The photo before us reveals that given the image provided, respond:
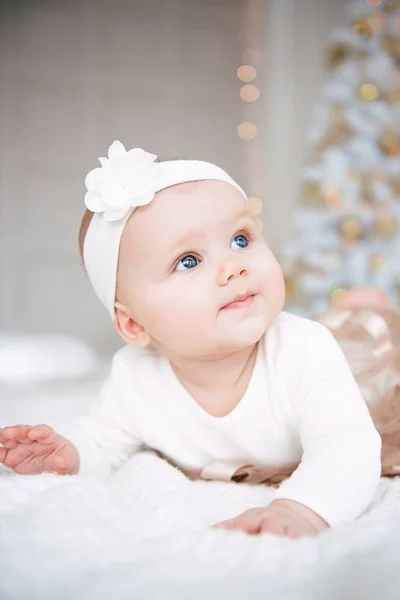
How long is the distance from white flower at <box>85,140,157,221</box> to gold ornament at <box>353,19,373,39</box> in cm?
229

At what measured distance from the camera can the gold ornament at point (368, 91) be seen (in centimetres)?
296

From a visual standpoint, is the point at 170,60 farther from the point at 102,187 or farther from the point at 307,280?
the point at 102,187

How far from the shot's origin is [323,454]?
903 mm

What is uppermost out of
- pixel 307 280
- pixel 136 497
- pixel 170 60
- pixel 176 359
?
pixel 170 60

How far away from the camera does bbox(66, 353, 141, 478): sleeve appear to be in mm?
1176

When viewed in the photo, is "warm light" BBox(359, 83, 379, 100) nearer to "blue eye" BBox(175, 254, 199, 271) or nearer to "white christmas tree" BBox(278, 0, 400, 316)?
"white christmas tree" BBox(278, 0, 400, 316)

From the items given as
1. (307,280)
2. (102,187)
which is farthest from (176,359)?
(307,280)

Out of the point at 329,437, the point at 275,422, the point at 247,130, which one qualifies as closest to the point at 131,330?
the point at 275,422

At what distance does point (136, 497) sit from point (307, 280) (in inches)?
82.3

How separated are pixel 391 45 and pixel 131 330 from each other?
7.73 feet

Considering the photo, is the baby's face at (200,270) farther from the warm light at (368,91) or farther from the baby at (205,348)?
the warm light at (368,91)

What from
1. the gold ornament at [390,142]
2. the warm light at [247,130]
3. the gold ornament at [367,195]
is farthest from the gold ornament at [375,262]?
the warm light at [247,130]

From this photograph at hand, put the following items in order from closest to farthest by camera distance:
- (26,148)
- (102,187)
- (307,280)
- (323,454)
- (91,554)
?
(91,554) → (323,454) → (102,187) → (307,280) → (26,148)

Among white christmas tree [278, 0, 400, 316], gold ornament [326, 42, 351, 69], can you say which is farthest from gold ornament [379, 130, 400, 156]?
gold ornament [326, 42, 351, 69]
